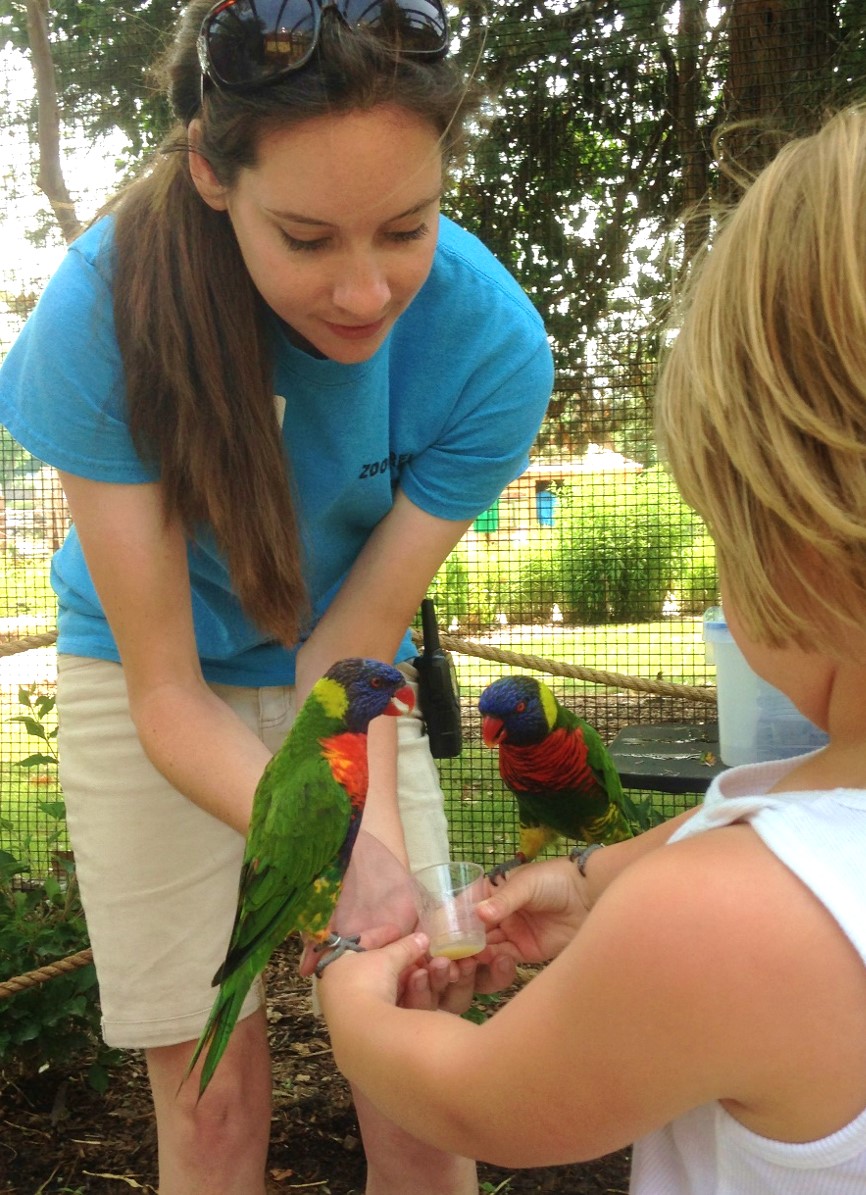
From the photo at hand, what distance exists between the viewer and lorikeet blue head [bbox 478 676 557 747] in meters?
1.83

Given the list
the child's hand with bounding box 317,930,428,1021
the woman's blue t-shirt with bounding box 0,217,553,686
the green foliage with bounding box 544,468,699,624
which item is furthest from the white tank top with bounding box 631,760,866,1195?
the green foliage with bounding box 544,468,699,624

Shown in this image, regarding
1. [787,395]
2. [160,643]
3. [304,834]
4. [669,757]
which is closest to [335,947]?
[304,834]

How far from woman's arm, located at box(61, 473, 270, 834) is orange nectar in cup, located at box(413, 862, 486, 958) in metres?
0.20

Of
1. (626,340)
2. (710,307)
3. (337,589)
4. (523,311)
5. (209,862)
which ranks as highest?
(626,340)

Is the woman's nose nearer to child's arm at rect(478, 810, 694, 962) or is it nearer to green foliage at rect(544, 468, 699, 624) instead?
child's arm at rect(478, 810, 694, 962)

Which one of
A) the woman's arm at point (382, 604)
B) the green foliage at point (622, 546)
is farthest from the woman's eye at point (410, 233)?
the green foliage at point (622, 546)

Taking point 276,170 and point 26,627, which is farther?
point 26,627

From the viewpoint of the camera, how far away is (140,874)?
1181 millimetres

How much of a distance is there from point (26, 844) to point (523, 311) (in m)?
1.78

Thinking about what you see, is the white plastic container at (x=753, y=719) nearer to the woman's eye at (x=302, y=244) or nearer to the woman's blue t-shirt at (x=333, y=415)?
the woman's blue t-shirt at (x=333, y=415)

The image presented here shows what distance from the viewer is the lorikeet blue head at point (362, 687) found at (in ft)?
3.63

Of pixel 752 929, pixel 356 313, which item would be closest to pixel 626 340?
pixel 356 313

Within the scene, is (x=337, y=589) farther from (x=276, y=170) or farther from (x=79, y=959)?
(x=79, y=959)

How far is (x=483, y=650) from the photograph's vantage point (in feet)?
6.97
